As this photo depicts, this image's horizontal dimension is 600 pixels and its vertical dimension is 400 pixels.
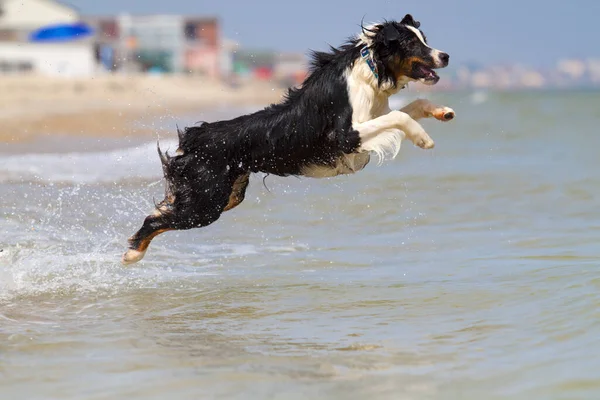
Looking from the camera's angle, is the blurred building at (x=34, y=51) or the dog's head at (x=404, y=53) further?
the blurred building at (x=34, y=51)

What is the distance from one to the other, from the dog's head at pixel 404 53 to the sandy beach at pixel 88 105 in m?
4.04

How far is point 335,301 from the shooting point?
589cm

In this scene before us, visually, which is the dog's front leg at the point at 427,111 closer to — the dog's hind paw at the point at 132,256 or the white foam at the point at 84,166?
the dog's hind paw at the point at 132,256

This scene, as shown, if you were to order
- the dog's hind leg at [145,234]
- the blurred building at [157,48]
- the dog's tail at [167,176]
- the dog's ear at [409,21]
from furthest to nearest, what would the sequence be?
1. the blurred building at [157,48]
2. the dog's hind leg at [145,234]
3. the dog's tail at [167,176]
4. the dog's ear at [409,21]

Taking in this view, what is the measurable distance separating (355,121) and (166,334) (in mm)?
2065

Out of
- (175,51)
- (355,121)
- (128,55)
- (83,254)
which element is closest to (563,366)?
(355,121)

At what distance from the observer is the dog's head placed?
6.06 meters

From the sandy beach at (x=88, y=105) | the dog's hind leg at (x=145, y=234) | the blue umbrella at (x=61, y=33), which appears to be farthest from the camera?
the blue umbrella at (x=61, y=33)

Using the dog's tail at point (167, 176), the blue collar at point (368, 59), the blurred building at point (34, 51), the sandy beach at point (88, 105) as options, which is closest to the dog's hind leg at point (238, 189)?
the dog's tail at point (167, 176)

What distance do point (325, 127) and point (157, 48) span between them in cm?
7255

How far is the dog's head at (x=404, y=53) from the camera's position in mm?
6062

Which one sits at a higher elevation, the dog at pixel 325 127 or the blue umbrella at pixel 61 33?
the blue umbrella at pixel 61 33

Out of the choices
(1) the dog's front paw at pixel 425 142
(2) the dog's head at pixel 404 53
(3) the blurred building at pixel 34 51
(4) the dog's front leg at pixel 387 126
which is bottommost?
(1) the dog's front paw at pixel 425 142

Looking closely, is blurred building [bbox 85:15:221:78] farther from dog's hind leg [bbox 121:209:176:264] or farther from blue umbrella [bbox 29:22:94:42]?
dog's hind leg [bbox 121:209:176:264]
